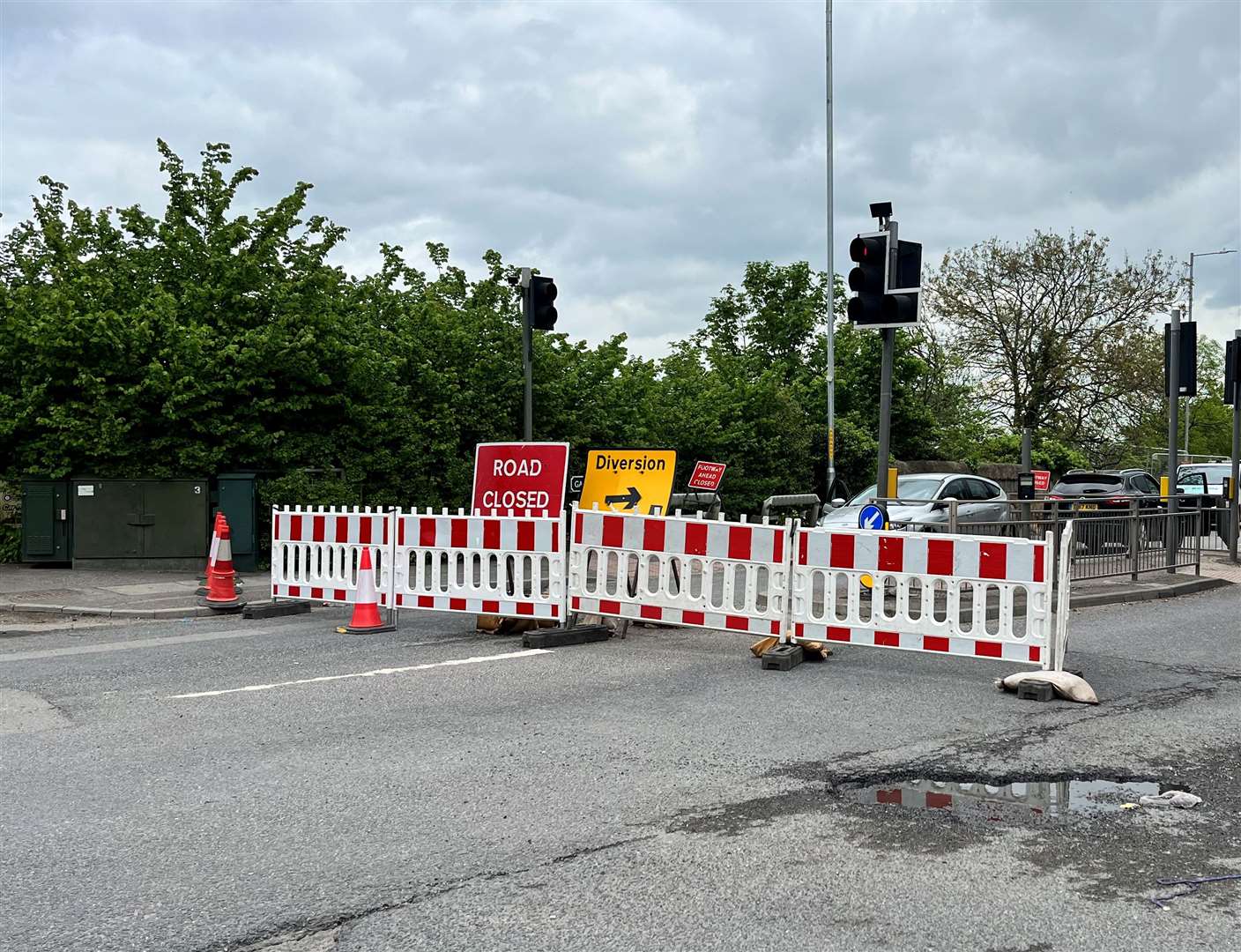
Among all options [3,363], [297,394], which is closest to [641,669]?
[297,394]

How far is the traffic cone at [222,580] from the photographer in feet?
42.4

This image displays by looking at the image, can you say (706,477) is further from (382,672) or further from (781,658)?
(382,672)

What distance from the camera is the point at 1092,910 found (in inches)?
158

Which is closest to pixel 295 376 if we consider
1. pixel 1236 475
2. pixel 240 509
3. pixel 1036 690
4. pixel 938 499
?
pixel 240 509

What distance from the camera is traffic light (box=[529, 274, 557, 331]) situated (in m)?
14.5

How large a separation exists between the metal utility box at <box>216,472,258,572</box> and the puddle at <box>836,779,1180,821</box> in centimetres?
1355

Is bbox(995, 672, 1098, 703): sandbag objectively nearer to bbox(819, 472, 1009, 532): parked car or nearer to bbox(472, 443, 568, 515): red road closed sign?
bbox(472, 443, 568, 515): red road closed sign

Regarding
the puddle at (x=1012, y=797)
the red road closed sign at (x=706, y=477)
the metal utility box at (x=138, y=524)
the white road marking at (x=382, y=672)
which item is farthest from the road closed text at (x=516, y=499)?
the red road closed sign at (x=706, y=477)

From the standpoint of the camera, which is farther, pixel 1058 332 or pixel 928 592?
pixel 1058 332

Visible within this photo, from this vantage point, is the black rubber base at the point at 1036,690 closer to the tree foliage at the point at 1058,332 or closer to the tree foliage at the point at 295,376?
the tree foliage at the point at 295,376

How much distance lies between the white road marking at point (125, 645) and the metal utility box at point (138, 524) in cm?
629

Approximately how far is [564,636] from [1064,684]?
428 centimetres

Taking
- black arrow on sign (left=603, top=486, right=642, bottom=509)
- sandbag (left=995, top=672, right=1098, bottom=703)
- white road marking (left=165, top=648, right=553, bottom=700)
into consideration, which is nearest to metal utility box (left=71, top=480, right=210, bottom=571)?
black arrow on sign (left=603, top=486, right=642, bottom=509)

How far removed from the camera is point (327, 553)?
12125 millimetres
